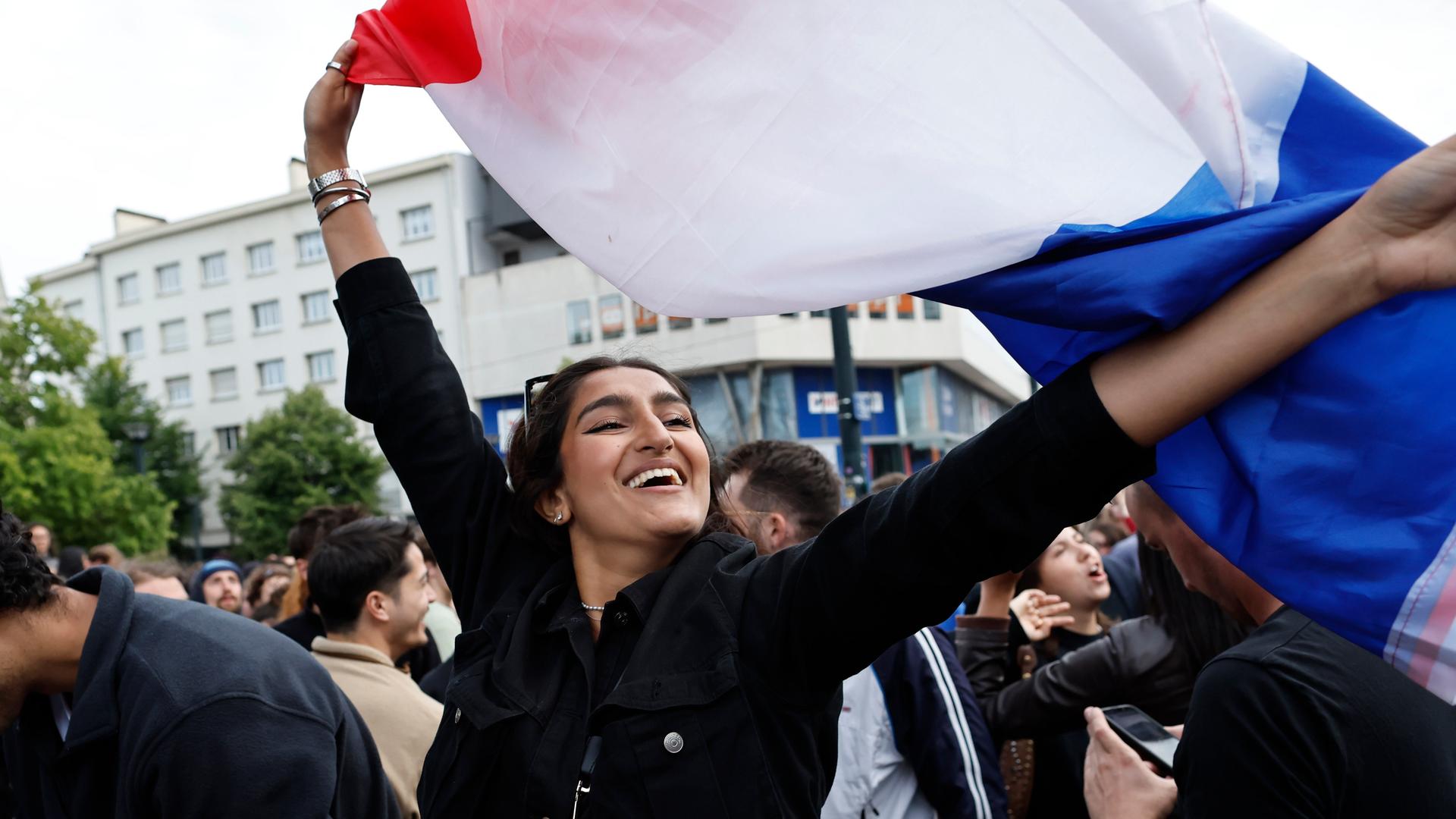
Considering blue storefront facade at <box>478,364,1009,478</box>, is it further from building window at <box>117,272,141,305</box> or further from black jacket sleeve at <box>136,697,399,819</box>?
black jacket sleeve at <box>136,697,399,819</box>

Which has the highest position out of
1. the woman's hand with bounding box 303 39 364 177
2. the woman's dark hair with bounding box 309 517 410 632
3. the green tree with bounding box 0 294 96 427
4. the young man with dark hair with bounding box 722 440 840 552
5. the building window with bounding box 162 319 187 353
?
the building window with bounding box 162 319 187 353

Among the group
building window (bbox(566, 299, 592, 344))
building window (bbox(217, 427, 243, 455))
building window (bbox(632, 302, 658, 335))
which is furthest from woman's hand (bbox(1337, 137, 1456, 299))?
building window (bbox(217, 427, 243, 455))

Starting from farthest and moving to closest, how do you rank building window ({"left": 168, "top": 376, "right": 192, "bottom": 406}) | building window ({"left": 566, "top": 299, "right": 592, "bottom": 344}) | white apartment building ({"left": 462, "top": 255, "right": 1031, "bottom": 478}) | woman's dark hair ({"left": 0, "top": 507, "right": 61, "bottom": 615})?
building window ({"left": 168, "top": 376, "right": 192, "bottom": 406}), building window ({"left": 566, "top": 299, "right": 592, "bottom": 344}), white apartment building ({"left": 462, "top": 255, "right": 1031, "bottom": 478}), woman's dark hair ({"left": 0, "top": 507, "right": 61, "bottom": 615})

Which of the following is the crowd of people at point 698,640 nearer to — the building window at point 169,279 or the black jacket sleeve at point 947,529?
the black jacket sleeve at point 947,529

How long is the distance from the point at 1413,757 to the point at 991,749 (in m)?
1.47

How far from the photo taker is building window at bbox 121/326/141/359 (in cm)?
5225

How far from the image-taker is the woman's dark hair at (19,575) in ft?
7.86

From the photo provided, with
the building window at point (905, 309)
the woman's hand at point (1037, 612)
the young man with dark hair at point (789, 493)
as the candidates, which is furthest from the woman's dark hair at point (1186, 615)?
the building window at point (905, 309)

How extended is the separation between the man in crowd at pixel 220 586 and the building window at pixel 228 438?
4410 centimetres

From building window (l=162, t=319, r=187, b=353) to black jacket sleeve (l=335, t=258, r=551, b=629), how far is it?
5408cm

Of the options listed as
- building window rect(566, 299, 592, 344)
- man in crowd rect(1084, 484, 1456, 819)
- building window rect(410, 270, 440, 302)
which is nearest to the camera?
man in crowd rect(1084, 484, 1456, 819)

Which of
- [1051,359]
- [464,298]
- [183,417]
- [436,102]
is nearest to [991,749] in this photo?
[1051,359]

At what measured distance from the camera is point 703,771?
173 centimetres

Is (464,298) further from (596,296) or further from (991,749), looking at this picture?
(991,749)
